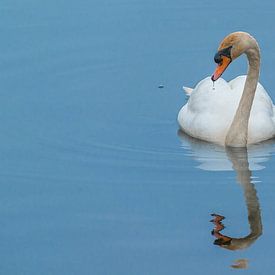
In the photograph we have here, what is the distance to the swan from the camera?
9055mm

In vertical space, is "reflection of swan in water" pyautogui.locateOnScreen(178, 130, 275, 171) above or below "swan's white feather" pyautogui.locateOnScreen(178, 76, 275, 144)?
below

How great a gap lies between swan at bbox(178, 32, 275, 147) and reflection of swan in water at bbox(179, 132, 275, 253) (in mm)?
91

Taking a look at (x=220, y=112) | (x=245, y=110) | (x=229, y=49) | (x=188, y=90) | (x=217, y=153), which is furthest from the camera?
(x=188, y=90)

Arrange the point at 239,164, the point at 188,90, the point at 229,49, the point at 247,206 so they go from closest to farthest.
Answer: the point at 247,206
the point at 239,164
the point at 229,49
the point at 188,90

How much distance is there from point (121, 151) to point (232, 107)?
113cm

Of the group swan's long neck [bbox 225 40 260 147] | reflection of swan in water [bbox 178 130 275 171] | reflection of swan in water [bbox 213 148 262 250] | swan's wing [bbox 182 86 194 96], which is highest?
swan's wing [bbox 182 86 194 96]

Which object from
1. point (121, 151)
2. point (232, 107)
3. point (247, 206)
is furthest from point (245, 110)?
point (247, 206)

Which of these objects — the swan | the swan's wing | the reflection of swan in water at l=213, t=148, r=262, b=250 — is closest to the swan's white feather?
the swan

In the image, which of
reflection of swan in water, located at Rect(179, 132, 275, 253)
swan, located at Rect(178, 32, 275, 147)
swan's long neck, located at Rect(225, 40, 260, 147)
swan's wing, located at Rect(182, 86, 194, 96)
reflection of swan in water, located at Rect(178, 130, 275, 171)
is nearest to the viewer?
reflection of swan in water, located at Rect(179, 132, 275, 253)

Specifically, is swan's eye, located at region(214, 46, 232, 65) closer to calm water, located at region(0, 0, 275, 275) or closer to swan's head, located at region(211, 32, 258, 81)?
swan's head, located at region(211, 32, 258, 81)

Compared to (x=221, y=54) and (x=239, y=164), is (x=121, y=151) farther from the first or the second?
(x=221, y=54)

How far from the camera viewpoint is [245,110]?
927 centimetres

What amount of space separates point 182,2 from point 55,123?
Answer: 3788 millimetres

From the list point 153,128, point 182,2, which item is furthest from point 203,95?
point 182,2
